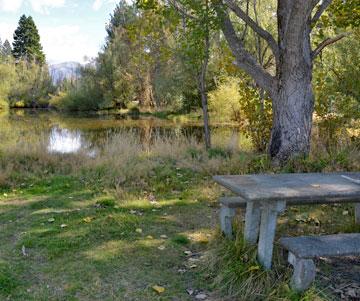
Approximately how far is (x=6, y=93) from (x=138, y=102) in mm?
17977

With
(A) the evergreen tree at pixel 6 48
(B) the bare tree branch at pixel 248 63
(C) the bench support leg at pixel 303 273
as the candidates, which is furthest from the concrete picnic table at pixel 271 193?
(A) the evergreen tree at pixel 6 48

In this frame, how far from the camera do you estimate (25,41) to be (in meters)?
63.5

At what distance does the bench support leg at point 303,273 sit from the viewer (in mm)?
3023

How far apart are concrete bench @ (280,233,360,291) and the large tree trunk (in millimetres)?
4217

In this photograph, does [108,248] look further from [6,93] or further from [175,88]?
[6,93]

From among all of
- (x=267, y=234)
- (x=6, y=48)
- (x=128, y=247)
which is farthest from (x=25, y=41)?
(x=267, y=234)

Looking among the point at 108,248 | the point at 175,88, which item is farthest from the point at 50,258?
the point at 175,88

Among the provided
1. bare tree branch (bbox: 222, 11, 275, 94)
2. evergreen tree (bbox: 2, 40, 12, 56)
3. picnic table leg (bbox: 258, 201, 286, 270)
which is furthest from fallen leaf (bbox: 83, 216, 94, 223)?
evergreen tree (bbox: 2, 40, 12, 56)

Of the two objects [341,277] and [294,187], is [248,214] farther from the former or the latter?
[341,277]

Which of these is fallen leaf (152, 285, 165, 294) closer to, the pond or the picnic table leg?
the picnic table leg

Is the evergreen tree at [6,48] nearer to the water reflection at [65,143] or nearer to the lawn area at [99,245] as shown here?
the water reflection at [65,143]

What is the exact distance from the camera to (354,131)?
9867 millimetres

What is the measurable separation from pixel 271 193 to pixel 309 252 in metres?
0.53

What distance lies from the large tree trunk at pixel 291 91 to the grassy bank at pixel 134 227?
0.42 m
